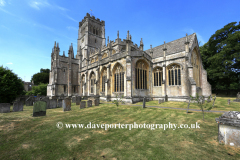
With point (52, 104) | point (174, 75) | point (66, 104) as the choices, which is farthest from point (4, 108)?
point (174, 75)

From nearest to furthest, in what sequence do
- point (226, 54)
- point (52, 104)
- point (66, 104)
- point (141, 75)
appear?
point (66, 104), point (52, 104), point (141, 75), point (226, 54)

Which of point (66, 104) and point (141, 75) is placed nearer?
point (66, 104)

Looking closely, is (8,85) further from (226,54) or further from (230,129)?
(226,54)

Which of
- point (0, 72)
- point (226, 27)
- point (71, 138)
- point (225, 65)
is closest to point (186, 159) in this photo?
point (71, 138)

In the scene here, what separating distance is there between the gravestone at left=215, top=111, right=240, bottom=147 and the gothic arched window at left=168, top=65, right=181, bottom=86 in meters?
15.3

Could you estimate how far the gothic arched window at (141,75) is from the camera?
1870cm

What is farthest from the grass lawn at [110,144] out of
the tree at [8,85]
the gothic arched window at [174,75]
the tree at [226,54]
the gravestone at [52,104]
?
the tree at [226,54]

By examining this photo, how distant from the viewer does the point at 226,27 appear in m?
26.4

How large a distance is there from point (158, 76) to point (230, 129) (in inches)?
674

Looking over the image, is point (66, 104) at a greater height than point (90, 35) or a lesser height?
lesser

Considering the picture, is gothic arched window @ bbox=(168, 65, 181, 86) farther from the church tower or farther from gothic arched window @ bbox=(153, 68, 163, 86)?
the church tower

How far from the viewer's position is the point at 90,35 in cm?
4269

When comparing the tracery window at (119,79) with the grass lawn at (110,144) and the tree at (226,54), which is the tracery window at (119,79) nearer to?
the grass lawn at (110,144)

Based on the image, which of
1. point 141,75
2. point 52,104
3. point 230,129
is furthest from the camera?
point 141,75
